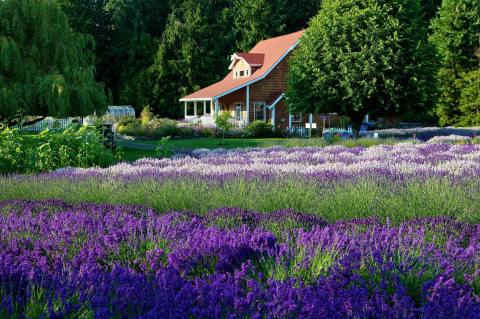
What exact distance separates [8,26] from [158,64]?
32.4 m

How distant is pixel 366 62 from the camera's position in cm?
2559

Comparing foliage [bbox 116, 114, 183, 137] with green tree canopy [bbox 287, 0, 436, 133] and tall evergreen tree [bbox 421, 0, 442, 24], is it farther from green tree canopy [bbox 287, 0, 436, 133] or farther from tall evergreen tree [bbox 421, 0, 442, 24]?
tall evergreen tree [bbox 421, 0, 442, 24]

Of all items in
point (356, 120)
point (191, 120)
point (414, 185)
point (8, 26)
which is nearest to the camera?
point (414, 185)

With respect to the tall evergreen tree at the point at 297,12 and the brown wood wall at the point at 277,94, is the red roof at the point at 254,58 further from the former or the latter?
the tall evergreen tree at the point at 297,12

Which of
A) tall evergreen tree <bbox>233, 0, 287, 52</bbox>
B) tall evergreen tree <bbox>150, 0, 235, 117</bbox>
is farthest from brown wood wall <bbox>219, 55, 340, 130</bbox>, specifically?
tall evergreen tree <bbox>233, 0, 287, 52</bbox>

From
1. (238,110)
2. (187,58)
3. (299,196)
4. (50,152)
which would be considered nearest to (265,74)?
(238,110)

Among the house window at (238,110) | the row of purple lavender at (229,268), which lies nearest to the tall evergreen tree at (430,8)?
the house window at (238,110)

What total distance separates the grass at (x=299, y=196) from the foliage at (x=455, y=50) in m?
40.1

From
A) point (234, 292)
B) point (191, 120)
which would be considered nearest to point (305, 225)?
point (234, 292)

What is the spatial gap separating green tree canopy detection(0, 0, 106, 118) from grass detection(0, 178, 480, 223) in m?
12.9

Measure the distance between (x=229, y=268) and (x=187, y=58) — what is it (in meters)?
50.1

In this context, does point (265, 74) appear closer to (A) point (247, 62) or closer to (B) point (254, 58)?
(A) point (247, 62)

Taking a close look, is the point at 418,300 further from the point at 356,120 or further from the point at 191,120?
the point at 191,120

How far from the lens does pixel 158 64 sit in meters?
53.2
